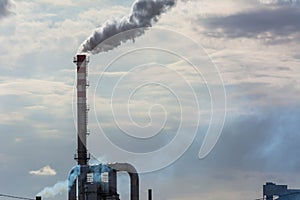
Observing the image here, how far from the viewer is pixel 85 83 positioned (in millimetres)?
72375

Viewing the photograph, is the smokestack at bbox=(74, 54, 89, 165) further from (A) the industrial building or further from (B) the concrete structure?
(B) the concrete structure

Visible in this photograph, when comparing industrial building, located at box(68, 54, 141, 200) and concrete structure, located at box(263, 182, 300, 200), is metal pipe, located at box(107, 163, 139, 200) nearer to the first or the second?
industrial building, located at box(68, 54, 141, 200)

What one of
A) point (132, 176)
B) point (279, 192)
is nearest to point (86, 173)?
point (132, 176)

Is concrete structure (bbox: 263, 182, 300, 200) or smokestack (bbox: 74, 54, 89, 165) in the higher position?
smokestack (bbox: 74, 54, 89, 165)

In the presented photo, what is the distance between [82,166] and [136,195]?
6.68 metres

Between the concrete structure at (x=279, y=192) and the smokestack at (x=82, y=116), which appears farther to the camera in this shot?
the concrete structure at (x=279, y=192)

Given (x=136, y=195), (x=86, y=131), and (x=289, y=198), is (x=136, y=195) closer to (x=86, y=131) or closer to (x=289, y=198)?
(x=86, y=131)

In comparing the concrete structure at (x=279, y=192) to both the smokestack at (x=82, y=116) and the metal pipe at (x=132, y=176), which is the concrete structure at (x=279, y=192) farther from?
the smokestack at (x=82, y=116)

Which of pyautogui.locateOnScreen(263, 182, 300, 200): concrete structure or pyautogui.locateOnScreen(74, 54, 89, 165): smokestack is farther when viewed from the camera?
pyautogui.locateOnScreen(263, 182, 300, 200): concrete structure

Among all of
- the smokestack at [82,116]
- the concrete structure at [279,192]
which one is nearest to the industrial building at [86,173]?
the smokestack at [82,116]

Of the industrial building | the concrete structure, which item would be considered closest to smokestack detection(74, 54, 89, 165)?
the industrial building

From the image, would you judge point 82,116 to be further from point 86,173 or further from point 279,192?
point 279,192

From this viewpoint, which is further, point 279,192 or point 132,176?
point 279,192

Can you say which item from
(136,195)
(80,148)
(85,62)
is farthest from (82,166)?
(85,62)
